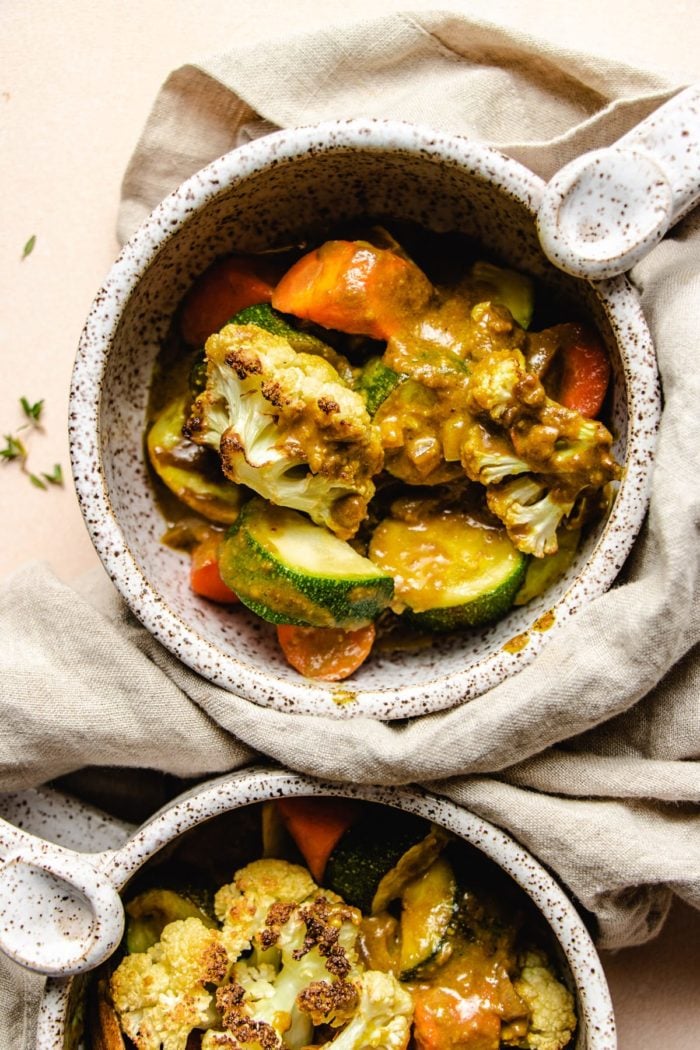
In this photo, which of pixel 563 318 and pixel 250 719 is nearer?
pixel 250 719

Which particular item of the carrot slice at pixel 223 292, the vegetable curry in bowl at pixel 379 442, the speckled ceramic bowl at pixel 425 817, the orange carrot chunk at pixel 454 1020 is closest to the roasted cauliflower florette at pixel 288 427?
the vegetable curry in bowl at pixel 379 442

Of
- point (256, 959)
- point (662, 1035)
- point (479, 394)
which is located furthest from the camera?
point (662, 1035)

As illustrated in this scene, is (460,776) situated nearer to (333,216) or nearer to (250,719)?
(250,719)

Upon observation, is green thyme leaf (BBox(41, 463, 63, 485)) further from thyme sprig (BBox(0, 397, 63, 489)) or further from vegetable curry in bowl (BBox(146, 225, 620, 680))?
vegetable curry in bowl (BBox(146, 225, 620, 680))

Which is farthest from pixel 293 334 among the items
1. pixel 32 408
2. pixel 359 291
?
pixel 32 408

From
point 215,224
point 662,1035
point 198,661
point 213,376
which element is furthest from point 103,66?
point 662,1035

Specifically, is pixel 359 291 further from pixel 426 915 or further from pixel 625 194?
pixel 426 915
